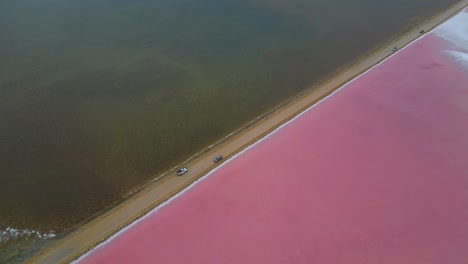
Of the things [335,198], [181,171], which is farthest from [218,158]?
[335,198]

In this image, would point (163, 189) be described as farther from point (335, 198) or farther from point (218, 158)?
point (335, 198)

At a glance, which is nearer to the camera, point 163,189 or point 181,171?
point 163,189

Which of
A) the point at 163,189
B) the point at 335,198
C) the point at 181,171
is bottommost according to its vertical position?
the point at 335,198

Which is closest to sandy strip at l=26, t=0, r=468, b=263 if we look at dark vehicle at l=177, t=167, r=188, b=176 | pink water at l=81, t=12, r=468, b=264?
dark vehicle at l=177, t=167, r=188, b=176

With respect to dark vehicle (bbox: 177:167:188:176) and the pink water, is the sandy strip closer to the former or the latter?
dark vehicle (bbox: 177:167:188:176)

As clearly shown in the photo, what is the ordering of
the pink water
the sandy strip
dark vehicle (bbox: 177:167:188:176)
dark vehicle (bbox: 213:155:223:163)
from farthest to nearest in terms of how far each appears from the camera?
dark vehicle (bbox: 213:155:223:163) < dark vehicle (bbox: 177:167:188:176) < the pink water < the sandy strip

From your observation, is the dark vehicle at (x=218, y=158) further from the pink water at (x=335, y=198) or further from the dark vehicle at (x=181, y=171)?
the dark vehicle at (x=181, y=171)

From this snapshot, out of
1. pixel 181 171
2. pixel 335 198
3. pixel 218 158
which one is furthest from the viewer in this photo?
pixel 218 158
